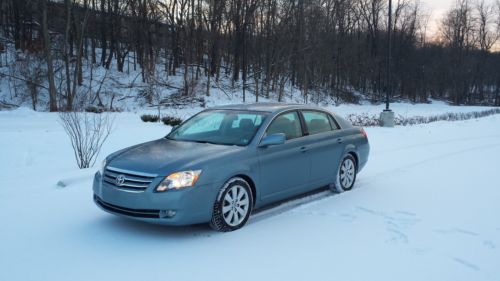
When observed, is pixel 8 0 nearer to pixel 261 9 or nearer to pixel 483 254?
pixel 261 9

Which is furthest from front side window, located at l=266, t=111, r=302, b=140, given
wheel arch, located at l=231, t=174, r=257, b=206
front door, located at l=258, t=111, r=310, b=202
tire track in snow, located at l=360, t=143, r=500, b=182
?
tire track in snow, located at l=360, t=143, r=500, b=182

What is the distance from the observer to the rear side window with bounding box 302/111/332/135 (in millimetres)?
6758

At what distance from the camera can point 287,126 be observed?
249 inches

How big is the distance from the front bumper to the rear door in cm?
206

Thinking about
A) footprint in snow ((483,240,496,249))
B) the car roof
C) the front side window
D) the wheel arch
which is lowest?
footprint in snow ((483,240,496,249))

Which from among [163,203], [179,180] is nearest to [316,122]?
[179,180]

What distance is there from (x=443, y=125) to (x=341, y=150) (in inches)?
562

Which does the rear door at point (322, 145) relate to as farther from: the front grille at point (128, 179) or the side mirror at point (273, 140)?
the front grille at point (128, 179)

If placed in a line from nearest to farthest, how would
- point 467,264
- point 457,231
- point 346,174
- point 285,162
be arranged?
point 467,264 → point 457,231 → point 285,162 → point 346,174

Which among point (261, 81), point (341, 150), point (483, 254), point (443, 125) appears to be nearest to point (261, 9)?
point (261, 81)

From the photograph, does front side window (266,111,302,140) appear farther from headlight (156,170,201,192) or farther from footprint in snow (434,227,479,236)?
footprint in snow (434,227,479,236)

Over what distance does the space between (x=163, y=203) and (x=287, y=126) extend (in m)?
2.33

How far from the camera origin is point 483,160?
35.1 feet

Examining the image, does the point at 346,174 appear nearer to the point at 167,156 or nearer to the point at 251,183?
the point at 251,183
